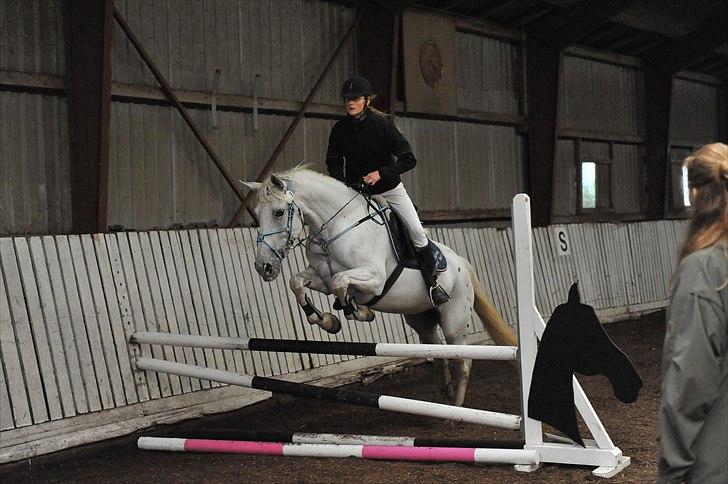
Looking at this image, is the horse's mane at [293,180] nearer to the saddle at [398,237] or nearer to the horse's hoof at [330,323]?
the saddle at [398,237]

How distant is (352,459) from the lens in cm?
508

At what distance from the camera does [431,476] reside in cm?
461

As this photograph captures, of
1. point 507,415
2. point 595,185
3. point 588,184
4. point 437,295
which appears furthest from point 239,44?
point 595,185

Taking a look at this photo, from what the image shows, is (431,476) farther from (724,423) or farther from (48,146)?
(48,146)

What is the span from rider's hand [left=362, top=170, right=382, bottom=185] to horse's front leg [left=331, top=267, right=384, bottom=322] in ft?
1.76

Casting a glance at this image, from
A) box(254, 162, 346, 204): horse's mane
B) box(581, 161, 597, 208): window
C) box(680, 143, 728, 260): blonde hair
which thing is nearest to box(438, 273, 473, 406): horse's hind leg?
box(254, 162, 346, 204): horse's mane

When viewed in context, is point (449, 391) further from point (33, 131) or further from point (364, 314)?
point (33, 131)

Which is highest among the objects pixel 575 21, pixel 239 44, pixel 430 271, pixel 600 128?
pixel 575 21

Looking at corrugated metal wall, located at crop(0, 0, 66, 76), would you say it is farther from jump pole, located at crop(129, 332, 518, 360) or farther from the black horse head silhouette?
the black horse head silhouette

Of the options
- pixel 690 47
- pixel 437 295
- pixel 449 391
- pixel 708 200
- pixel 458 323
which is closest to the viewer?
pixel 708 200

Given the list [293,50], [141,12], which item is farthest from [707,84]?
[141,12]

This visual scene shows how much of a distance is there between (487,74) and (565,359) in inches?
352

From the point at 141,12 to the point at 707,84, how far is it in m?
14.9

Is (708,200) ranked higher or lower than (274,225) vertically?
higher
